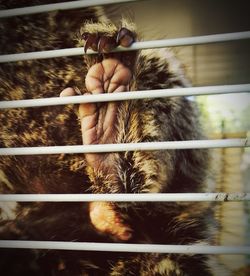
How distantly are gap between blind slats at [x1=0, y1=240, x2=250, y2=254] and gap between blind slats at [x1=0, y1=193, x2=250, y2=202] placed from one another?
245 millimetres

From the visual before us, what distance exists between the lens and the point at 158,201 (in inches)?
75.0

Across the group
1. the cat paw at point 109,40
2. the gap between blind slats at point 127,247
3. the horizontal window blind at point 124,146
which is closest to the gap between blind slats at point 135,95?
the horizontal window blind at point 124,146

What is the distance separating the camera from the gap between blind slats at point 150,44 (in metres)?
1.77

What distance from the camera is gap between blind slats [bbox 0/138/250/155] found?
180 centimetres

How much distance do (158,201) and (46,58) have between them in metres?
1.00

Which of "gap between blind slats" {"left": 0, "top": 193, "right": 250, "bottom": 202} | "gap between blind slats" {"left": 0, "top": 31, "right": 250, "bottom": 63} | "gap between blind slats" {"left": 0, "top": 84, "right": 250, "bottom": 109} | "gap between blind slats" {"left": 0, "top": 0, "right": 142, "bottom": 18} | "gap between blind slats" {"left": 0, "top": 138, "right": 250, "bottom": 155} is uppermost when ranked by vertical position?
"gap between blind slats" {"left": 0, "top": 0, "right": 142, "bottom": 18}

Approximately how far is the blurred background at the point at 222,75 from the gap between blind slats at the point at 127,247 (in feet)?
0.15

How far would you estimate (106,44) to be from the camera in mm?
1934

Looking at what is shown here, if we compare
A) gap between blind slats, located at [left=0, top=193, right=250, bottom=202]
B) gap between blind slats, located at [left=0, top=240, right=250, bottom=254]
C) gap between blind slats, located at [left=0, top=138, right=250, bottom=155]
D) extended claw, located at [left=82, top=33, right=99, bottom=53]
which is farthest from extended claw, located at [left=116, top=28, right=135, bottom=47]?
gap between blind slats, located at [left=0, top=240, right=250, bottom=254]

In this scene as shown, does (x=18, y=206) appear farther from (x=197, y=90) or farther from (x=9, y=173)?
(x=197, y=90)

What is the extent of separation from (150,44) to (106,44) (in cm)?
24

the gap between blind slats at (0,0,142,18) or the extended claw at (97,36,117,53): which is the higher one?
the gap between blind slats at (0,0,142,18)

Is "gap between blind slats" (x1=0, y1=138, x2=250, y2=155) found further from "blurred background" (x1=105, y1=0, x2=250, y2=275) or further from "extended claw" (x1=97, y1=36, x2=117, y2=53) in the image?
"extended claw" (x1=97, y1=36, x2=117, y2=53)

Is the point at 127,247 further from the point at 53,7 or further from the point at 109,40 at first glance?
the point at 53,7
